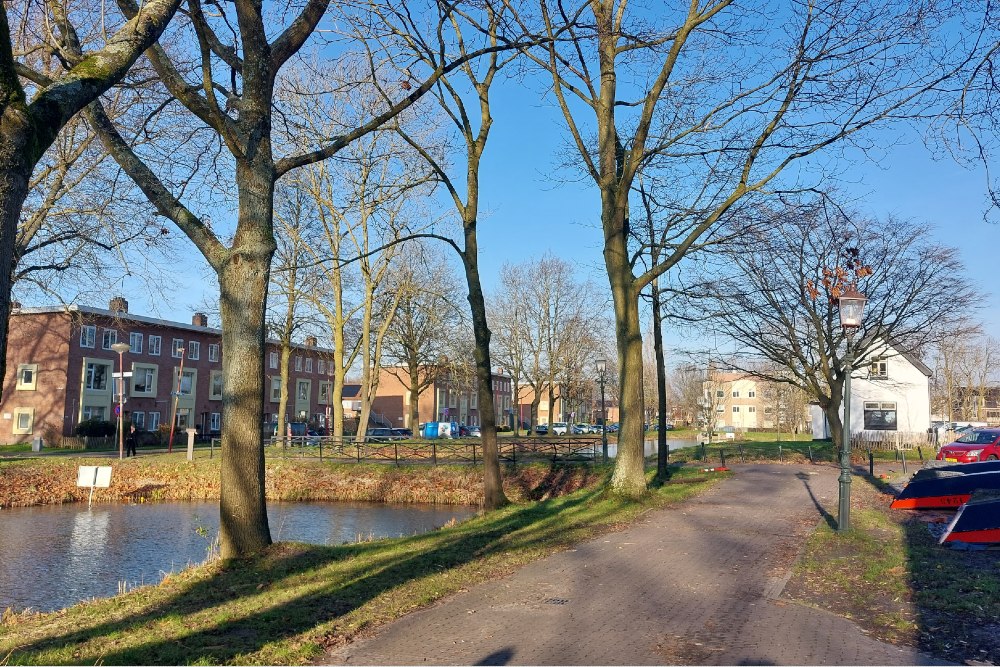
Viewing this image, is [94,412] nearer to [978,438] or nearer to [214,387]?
[214,387]

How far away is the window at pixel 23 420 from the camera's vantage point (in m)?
44.9

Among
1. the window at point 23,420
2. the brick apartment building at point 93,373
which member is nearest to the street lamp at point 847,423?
the brick apartment building at point 93,373

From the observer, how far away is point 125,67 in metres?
5.72

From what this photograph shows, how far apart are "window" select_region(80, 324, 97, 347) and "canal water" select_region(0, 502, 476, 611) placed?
22.6 meters

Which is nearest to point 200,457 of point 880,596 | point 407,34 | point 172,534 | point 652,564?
point 172,534

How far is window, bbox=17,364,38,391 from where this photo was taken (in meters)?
A: 45.1

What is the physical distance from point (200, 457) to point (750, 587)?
2753cm

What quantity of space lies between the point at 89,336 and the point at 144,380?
5113 mm

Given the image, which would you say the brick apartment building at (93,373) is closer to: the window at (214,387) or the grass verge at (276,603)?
the window at (214,387)

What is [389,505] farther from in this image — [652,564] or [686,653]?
[686,653]

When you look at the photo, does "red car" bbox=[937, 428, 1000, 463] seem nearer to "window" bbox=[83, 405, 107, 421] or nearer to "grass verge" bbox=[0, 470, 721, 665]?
"grass verge" bbox=[0, 470, 721, 665]

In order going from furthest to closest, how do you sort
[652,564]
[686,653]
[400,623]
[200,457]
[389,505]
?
1. [200,457]
2. [389,505]
3. [652,564]
4. [400,623]
5. [686,653]

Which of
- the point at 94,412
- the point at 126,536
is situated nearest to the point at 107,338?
the point at 94,412

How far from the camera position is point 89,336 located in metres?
46.1
